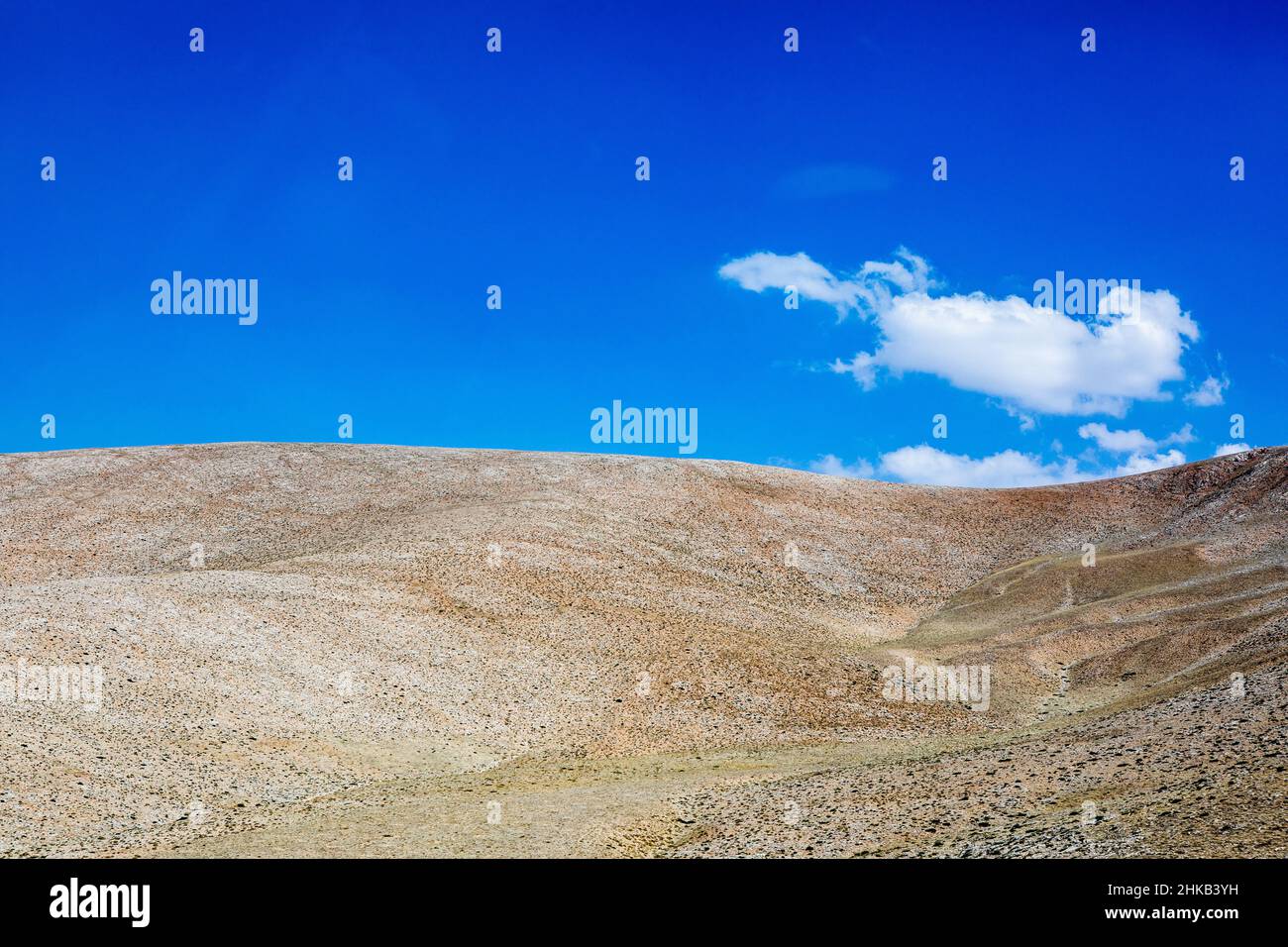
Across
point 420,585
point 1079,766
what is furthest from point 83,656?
point 1079,766

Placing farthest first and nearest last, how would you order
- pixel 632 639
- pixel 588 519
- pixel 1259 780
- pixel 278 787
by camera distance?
pixel 588 519 → pixel 632 639 → pixel 278 787 → pixel 1259 780

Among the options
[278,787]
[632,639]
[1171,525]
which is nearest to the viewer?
[278,787]

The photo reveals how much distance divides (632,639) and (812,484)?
36.5 m

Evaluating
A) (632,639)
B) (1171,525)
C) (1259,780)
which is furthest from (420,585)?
(1171,525)

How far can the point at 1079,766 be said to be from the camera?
20281 millimetres

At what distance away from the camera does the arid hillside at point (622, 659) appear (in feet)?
64.6

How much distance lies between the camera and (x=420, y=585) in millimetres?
40719

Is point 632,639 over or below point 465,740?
over

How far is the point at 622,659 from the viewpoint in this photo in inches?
1448

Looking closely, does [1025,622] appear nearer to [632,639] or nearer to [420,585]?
[632,639]

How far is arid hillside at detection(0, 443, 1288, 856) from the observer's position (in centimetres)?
1970
